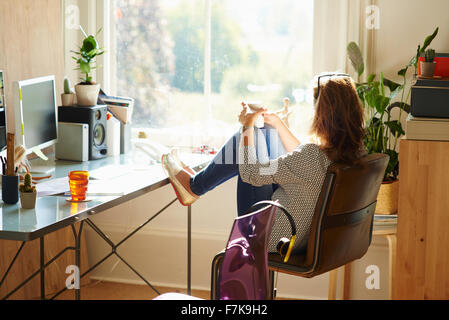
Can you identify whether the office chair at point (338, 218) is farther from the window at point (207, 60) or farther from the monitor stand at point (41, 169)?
the window at point (207, 60)

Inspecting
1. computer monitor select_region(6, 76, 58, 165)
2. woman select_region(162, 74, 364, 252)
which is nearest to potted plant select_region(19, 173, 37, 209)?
computer monitor select_region(6, 76, 58, 165)

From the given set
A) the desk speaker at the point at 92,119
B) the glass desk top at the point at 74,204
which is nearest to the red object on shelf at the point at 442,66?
the glass desk top at the point at 74,204

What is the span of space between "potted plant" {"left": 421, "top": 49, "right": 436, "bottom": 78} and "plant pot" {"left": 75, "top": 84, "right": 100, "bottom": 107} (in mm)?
1504

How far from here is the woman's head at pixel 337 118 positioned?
223 centimetres

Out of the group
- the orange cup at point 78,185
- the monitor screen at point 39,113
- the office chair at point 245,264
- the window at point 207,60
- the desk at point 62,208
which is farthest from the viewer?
the window at point 207,60

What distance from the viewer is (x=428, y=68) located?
2.60 m

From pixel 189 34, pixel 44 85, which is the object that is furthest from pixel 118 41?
pixel 44 85

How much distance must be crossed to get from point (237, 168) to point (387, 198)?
0.78 meters

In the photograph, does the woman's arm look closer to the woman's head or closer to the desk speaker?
the woman's head

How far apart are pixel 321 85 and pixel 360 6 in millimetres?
1027

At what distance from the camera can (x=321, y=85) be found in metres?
2.32

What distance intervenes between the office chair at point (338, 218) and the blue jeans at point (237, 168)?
0.36 metres

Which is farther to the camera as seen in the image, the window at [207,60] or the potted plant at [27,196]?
the window at [207,60]
